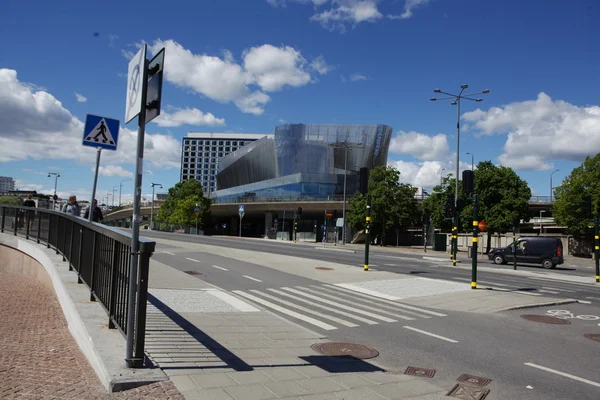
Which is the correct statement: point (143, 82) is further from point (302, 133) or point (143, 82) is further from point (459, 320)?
point (302, 133)

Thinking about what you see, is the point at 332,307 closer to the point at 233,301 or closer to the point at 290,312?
the point at 290,312

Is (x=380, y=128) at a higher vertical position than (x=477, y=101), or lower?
higher

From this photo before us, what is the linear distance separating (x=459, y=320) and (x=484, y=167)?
40.5m

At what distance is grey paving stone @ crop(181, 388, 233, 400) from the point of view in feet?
14.8

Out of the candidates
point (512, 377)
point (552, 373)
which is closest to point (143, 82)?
point (512, 377)

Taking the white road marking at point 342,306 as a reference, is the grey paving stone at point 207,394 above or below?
above

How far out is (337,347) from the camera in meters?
7.19

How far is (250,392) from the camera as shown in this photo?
4789 millimetres

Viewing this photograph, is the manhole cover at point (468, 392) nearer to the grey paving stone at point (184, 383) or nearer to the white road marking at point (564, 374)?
the white road marking at point (564, 374)

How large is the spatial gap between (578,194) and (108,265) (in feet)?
157

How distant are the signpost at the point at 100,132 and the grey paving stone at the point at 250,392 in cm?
473

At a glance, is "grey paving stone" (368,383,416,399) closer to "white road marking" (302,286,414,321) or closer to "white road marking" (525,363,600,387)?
"white road marking" (525,363,600,387)

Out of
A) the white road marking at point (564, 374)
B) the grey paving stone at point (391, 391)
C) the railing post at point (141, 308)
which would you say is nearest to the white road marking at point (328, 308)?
the white road marking at point (564, 374)

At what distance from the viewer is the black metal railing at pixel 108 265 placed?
16.1 ft
